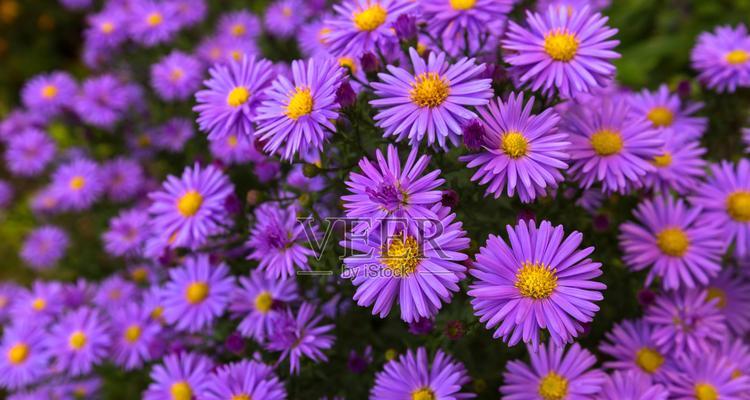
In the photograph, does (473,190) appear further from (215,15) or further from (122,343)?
(215,15)

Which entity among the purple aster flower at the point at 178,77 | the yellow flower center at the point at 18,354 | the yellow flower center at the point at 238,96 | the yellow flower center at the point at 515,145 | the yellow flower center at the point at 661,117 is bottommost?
the yellow flower center at the point at 18,354

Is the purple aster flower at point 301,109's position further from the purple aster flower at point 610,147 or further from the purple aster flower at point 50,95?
the purple aster flower at point 50,95

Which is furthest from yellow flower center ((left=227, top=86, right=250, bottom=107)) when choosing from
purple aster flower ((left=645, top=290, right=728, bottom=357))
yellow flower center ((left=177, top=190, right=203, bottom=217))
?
purple aster flower ((left=645, top=290, right=728, bottom=357))

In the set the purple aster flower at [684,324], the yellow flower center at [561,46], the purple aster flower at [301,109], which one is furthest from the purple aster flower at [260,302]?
the purple aster flower at [684,324]

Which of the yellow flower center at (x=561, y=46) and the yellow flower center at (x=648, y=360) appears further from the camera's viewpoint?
the yellow flower center at (x=648, y=360)

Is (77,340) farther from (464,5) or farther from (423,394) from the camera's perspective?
(464,5)

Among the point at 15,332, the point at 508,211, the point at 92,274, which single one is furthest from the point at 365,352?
the point at 92,274

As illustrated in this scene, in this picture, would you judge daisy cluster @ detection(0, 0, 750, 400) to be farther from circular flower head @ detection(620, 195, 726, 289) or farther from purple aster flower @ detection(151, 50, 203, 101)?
purple aster flower @ detection(151, 50, 203, 101)
